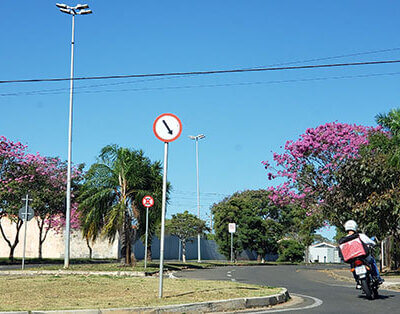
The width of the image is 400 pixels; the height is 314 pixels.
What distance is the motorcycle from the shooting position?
11.3 meters

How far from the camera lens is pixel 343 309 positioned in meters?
10.1

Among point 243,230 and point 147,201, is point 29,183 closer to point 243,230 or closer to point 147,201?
point 147,201

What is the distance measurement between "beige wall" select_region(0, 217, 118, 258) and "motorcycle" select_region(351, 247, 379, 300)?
37.5 metres

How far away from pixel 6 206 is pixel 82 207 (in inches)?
574

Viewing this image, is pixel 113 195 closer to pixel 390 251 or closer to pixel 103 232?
pixel 103 232

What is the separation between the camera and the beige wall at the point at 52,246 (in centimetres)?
4800

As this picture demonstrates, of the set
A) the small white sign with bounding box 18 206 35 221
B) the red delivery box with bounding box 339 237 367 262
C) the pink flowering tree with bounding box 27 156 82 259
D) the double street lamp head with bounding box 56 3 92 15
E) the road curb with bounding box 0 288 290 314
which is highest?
the double street lamp head with bounding box 56 3 92 15

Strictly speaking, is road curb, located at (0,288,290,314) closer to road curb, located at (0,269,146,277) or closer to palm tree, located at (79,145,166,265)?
road curb, located at (0,269,146,277)

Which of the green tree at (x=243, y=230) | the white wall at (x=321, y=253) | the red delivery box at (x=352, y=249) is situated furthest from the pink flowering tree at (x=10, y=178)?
the white wall at (x=321, y=253)

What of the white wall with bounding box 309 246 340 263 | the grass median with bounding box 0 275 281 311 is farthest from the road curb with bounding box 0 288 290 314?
the white wall with bounding box 309 246 340 263

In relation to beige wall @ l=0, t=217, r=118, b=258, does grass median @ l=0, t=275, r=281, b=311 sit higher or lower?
lower

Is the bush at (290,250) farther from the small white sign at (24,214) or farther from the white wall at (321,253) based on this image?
the small white sign at (24,214)

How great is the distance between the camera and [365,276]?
11.4 m

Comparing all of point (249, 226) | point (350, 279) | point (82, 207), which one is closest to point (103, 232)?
point (82, 207)
